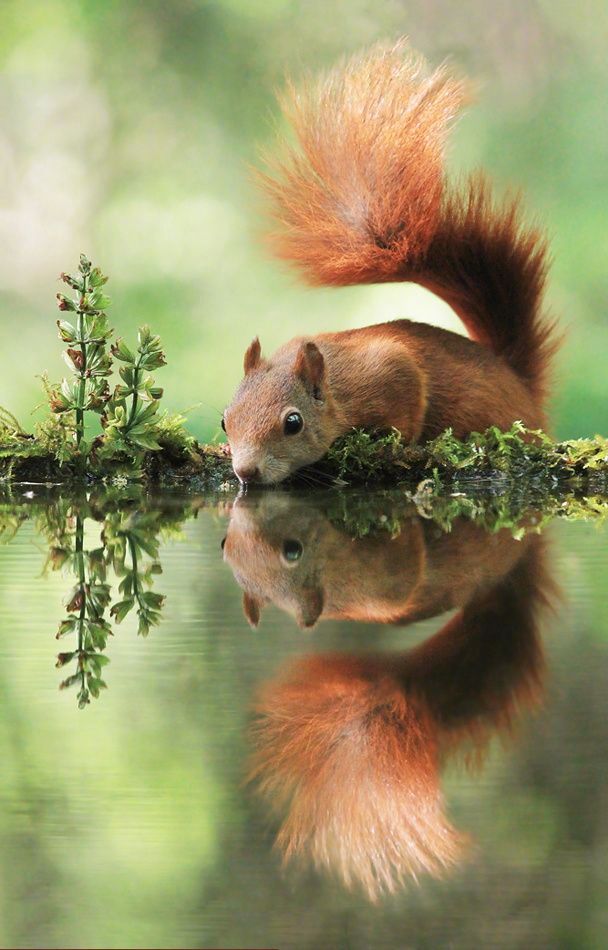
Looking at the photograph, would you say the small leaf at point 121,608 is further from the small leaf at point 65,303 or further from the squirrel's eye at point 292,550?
the small leaf at point 65,303

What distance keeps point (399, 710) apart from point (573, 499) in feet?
6.22

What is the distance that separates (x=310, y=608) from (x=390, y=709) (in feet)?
1.45

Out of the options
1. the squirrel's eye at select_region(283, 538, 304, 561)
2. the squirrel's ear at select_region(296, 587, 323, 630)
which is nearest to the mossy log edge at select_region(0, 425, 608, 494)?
the squirrel's eye at select_region(283, 538, 304, 561)

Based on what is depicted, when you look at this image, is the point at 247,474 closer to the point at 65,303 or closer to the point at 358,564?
the point at 65,303

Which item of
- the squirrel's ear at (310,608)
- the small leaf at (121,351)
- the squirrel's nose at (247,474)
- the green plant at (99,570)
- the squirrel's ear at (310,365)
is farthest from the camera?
the small leaf at (121,351)

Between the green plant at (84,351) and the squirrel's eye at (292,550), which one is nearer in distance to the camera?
the squirrel's eye at (292,550)

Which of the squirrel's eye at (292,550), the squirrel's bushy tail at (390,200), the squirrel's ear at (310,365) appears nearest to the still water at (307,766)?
the squirrel's eye at (292,550)

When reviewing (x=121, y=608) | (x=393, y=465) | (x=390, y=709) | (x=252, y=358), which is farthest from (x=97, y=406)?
(x=390, y=709)

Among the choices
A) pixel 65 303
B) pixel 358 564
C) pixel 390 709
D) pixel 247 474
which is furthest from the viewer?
pixel 65 303

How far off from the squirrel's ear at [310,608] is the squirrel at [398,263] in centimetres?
137

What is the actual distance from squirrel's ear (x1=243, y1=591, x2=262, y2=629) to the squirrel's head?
1.30 meters

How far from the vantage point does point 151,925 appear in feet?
1.75

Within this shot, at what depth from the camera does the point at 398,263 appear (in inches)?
125

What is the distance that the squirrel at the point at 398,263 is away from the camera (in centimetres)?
286
